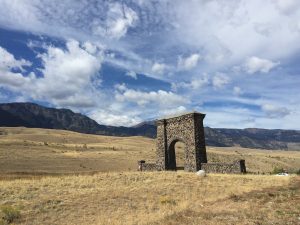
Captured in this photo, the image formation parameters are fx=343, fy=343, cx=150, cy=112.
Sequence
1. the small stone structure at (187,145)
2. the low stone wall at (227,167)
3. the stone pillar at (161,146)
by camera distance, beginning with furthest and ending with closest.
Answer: the stone pillar at (161,146) → the small stone structure at (187,145) → the low stone wall at (227,167)

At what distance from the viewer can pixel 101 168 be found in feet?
149

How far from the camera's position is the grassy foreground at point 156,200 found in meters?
14.4

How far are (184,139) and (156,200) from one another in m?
15.6

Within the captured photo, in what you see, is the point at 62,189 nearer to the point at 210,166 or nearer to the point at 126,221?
the point at 126,221

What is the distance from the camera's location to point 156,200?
19.4m

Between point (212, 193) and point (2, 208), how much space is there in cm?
1186

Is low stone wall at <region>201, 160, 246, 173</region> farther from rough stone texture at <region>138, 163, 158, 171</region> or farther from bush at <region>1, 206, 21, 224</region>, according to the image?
bush at <region>1, 206, 21, 224</region>

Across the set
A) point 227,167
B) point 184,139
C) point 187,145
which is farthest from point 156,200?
point 184,139

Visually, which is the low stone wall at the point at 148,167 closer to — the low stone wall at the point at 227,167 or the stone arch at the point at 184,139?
the stone arch at the point at 184,139

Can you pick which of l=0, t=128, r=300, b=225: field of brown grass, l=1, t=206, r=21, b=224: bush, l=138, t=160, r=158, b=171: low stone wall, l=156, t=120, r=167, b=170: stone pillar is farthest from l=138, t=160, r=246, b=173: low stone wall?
l=1, t=206, r=21, b=224: bush

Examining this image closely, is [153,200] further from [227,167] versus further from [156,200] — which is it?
[227,167]

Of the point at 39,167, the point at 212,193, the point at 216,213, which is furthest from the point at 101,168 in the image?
the point at 216,213

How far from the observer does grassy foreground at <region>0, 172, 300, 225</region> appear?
14.4m

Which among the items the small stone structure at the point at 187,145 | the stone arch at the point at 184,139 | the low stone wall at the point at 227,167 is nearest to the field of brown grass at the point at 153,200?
the low stone wall at the point at 227,167
